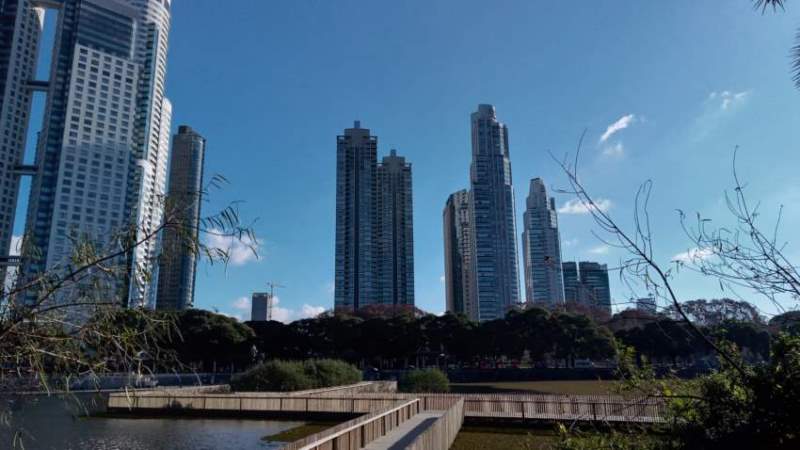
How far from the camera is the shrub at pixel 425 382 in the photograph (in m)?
35.0

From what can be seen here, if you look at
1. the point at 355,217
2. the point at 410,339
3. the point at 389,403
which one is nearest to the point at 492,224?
the point at 355,217

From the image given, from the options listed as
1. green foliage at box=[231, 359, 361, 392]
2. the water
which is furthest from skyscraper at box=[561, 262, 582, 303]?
green foliage at box=[231, 359, 361, 392]

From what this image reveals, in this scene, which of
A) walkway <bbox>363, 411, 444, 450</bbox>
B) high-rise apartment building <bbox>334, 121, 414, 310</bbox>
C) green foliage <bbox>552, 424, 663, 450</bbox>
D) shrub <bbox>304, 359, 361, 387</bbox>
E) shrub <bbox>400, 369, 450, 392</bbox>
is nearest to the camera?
green foliage <bbox>552, 424, 663, 450</bbox>

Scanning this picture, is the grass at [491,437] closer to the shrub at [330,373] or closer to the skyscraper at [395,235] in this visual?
the shrub at [330,373]

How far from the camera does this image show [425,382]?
1390 inches

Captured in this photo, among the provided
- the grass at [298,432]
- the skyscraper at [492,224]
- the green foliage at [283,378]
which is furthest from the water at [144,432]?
the skyscraper at [492,224]

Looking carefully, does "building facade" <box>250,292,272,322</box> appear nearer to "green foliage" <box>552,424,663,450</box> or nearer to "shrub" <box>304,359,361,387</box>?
"shrub" <box>304,359,361,387</box>

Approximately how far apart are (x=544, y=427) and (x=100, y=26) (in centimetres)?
13769

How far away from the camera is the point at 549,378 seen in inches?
2581

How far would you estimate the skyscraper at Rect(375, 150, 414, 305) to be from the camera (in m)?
126

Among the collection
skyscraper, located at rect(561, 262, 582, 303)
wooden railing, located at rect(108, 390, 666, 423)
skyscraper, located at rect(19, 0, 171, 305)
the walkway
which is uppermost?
skyscraper, located at rect(19, 0, 171, 305)

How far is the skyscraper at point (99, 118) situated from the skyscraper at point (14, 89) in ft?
12.1

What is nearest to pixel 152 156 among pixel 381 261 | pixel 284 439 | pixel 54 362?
pixel 381 261

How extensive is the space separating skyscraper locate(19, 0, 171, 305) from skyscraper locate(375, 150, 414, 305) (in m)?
51.5
